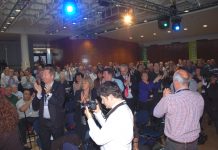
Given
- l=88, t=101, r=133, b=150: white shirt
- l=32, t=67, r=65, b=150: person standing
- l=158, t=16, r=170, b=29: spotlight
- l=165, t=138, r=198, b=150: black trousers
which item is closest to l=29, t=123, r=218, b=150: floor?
l=32, t=67, r=65, b=150: person standing

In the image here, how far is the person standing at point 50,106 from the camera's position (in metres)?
3.50

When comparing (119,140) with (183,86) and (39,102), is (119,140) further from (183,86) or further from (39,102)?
(39,102)

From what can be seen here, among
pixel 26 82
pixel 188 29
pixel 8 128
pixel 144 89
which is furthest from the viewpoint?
pixel 188 29

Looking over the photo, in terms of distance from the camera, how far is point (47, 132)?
3688 mm

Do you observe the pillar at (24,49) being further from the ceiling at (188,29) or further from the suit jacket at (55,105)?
the suit jacket at (55,105)

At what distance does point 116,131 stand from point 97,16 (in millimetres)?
10304

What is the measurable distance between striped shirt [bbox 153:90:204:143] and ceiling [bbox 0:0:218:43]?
538cm

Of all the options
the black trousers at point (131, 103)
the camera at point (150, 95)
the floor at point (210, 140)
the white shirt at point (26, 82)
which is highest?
the white shirt at point (26, 82)

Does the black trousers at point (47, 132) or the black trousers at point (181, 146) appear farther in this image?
the black trousers at point (47, 132)

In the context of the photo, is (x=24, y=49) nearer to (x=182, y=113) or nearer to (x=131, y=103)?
(x=131, y=103)

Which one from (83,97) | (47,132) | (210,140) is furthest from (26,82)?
(210,140)

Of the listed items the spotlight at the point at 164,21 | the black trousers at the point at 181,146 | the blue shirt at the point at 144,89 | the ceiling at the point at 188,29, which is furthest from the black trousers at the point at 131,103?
the ceiling at the point at 188,29

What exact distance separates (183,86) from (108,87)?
3.31 ft

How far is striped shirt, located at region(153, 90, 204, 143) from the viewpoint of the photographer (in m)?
2.55
